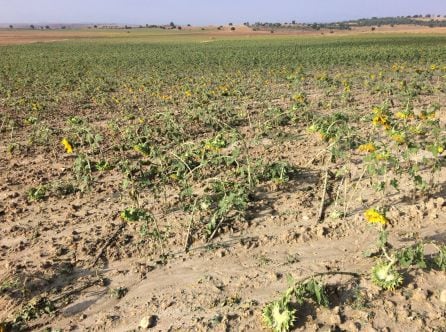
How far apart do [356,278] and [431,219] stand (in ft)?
4.90

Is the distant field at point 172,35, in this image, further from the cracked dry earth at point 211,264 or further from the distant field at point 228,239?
the cracked dry earth at point 211,264

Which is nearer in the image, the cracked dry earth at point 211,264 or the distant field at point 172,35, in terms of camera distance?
the cracked dry earth at point 211,264

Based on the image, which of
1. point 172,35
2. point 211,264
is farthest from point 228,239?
point 172,35

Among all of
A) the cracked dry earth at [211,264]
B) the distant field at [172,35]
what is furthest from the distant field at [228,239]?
the distant field at [172,35]

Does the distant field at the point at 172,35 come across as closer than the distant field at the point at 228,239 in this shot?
No

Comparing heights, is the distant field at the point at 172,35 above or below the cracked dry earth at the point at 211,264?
below

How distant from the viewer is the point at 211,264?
445 cm

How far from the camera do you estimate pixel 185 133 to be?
9297 millimetres

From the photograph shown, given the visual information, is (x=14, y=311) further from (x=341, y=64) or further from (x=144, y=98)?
(x=341, y=64)

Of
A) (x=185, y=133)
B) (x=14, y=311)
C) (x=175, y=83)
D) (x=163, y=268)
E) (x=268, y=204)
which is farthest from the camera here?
(x=175, y=83)

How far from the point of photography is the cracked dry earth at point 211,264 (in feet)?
11.9

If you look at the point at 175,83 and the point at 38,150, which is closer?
the point at 38,150

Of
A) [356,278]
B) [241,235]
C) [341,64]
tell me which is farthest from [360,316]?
[341,64]

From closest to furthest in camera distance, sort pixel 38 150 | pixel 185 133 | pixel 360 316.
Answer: pixel 360 316 < pixel 38 150 < pixel 185 133
